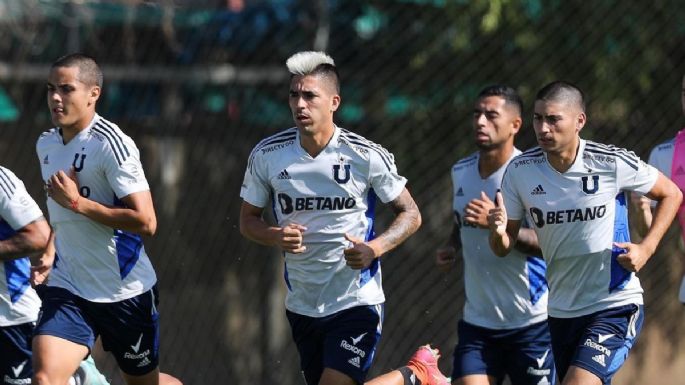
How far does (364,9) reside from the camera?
37.0 ft

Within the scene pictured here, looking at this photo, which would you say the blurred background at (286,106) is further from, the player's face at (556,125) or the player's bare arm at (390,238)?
the player's bare arm at (390,238)

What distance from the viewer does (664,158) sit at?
29.3ft

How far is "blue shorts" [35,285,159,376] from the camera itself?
7559 millimetres

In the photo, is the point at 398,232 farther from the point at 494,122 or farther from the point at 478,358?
the point at 494,122

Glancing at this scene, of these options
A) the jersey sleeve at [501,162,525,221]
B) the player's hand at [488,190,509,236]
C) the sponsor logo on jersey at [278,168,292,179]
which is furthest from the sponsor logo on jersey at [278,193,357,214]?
the jersey sleeve at [501,162,525,221]

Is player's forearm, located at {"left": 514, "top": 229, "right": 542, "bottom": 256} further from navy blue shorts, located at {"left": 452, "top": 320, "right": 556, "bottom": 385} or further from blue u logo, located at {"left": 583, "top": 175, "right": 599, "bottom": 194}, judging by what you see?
blue u logo, located at {"left": 583, "top": 175, "right": 599, "bottom": 194}

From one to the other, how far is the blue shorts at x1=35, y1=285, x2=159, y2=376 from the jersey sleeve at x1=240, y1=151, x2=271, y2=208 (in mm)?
784

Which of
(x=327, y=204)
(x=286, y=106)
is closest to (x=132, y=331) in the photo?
(x=327, y=204)

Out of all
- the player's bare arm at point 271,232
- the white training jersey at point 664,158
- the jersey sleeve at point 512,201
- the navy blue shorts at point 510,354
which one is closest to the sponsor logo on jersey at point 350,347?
the player's bare arm at point 271,232

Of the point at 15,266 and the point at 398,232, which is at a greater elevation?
the point at 398,232

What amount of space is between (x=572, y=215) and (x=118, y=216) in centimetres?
252

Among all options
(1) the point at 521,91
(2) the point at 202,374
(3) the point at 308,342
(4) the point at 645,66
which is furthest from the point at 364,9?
(3) the point at 308,342

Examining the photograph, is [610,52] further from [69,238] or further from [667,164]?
[69,238]

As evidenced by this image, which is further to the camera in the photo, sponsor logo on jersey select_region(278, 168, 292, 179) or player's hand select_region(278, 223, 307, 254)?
sponsor logo on jersey select_region(278, 168, 292, 179)
